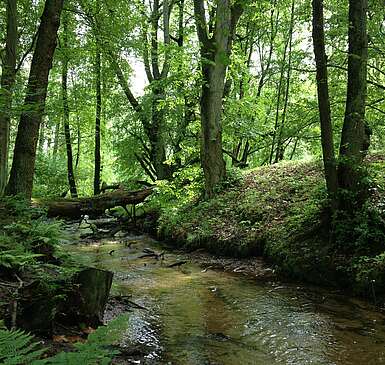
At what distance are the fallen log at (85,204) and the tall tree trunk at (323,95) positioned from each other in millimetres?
7741

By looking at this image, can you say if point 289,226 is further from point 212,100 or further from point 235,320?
point 212,100

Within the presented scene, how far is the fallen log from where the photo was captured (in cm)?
1316

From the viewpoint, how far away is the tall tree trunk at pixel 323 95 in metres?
8.64

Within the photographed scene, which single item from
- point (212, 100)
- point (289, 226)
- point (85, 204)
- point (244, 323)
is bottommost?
point (244, 323)

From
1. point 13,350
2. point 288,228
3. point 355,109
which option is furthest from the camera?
point 288,228

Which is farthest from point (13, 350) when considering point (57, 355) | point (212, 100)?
point (212, 100)

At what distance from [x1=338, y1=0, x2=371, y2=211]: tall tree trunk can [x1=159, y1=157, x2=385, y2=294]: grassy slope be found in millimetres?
410

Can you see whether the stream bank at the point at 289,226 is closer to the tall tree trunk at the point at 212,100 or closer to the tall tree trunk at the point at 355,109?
the tall tree trunk at the point at 355,109

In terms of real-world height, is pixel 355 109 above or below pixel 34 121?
above

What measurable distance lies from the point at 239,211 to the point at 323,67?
5092 millimetres

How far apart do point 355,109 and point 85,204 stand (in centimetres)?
888

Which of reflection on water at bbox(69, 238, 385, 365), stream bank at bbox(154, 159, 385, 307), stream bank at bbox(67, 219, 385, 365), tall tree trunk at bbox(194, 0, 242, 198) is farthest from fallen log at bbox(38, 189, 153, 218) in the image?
reflection on water at bbox(69, 238, 385, 365)

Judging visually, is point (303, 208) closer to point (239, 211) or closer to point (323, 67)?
point (239, 211)

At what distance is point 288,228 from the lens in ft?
32.3
